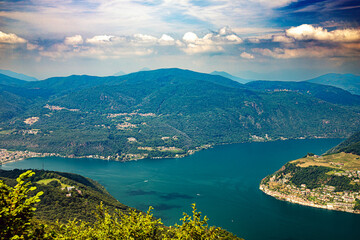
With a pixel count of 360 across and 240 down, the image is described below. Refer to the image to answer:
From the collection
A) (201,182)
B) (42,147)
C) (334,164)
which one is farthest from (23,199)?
(42,147)

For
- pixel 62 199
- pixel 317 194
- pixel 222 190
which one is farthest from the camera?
pixel 222 190

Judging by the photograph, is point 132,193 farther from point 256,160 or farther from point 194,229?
point 194,229

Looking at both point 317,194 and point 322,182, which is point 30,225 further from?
point 322,182

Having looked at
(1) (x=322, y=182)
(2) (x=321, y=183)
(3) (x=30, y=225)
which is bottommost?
(2) (x=321, y=183)

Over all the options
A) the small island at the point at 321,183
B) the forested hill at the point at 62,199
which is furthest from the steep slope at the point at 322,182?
the forested hill at the point at 62,199

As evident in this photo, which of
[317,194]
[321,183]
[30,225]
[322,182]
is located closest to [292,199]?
[317,194]

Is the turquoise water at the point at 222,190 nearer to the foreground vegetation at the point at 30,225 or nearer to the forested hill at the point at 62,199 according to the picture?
the forested hill at the point at 62,199

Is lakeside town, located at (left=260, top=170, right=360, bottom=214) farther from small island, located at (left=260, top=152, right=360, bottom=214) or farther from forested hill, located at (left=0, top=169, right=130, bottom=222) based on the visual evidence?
forested hill, located at (left=0, top=169, right=130, bottom=222)
